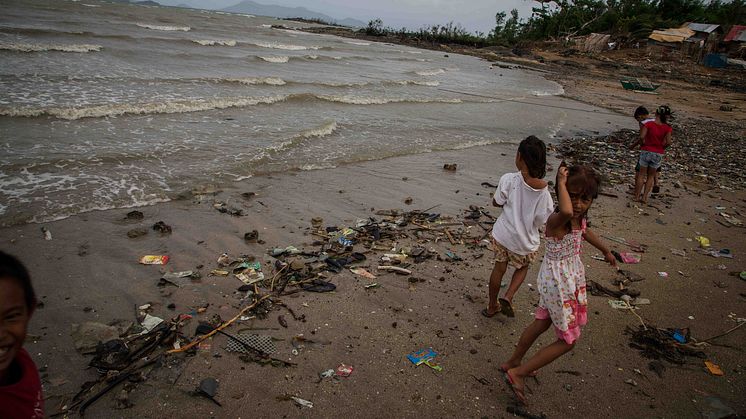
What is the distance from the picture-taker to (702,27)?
42312 mm

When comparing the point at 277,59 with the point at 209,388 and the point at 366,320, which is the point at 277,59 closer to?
the point at 366,320

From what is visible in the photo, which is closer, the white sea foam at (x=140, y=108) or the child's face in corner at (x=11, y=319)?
the child's face in corner at (x=11, y=319)

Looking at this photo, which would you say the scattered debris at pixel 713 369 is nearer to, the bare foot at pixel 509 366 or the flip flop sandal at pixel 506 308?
the bare foot at pixel 509 366

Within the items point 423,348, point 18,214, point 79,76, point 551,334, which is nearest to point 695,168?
point 551,334

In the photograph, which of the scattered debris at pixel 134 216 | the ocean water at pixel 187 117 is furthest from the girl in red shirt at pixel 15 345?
the ocean water at pixel 187 117

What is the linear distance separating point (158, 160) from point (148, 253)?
3.70 meters

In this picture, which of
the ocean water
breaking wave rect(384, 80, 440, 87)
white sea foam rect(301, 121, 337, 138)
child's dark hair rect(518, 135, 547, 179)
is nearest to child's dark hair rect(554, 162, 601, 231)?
child's dark hair rect(518, 135, 547, 179)

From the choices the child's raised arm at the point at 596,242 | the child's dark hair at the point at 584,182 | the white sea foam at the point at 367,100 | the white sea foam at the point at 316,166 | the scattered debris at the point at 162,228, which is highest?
the child's dark hair at the point at 584,182

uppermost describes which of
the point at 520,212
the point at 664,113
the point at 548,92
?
the point at 548,92

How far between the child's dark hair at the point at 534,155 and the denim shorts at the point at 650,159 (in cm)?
521

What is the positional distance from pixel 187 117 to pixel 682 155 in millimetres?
13648

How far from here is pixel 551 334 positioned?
404cm

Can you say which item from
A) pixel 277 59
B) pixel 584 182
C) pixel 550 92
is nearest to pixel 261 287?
pixel 584 182

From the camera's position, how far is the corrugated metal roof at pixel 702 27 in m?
41.4
